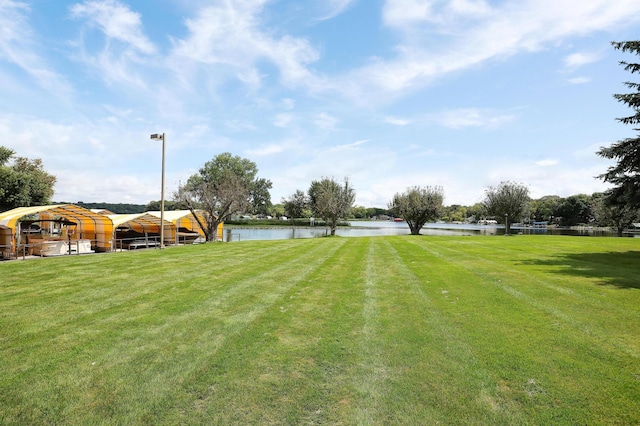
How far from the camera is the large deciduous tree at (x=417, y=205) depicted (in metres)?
46.0

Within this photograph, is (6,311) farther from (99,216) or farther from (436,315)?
(99,216)

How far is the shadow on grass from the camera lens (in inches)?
383

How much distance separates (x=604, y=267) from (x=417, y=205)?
113 feet

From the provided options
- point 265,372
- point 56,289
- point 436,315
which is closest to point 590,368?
point 436,315

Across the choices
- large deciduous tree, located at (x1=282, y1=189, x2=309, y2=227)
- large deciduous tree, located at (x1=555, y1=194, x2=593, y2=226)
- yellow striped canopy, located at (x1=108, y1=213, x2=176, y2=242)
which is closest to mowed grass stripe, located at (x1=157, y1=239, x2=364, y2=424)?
yellow striped canopy, located at (x1=108, y1=213, x2=176, y2=242)

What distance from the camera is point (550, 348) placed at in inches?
198

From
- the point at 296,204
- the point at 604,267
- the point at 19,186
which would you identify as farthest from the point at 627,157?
the point at 296,204

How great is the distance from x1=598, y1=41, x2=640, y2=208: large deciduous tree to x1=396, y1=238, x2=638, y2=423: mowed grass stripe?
32.4 ft

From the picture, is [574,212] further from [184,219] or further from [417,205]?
[184,219]

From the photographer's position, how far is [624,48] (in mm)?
13828

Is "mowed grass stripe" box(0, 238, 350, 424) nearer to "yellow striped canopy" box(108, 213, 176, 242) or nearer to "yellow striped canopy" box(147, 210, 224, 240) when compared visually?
"yellow striped canopy" box(108, 213, 176, 242)

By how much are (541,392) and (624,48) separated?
16915mm

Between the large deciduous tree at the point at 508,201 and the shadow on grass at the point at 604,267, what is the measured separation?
33.2 m

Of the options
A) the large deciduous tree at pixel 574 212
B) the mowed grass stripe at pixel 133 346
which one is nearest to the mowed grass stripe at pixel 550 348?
the mowed grass stripe at pixel 133 346
